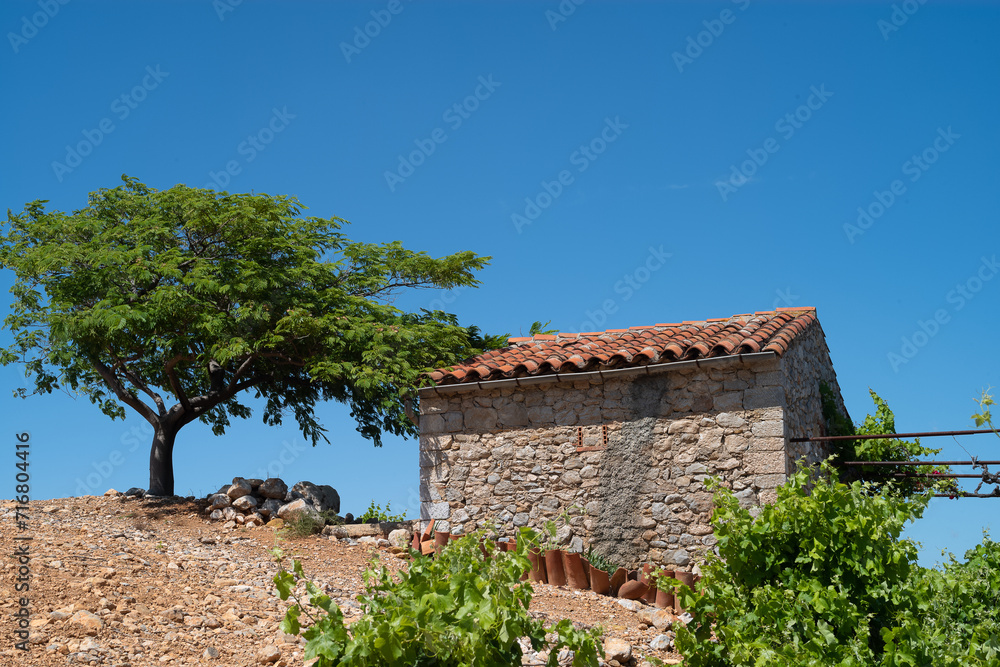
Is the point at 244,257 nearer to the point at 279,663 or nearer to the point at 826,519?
the point at 279,663

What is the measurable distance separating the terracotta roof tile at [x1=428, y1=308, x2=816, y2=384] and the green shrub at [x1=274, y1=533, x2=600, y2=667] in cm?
636

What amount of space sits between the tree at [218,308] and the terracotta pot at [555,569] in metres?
3.46

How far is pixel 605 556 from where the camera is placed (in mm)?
10898

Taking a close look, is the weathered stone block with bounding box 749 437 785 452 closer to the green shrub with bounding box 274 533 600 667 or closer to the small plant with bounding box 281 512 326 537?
the green shrub with bounding box 274 533 600 667

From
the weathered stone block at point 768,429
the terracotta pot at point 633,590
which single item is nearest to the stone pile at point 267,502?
the terracotta pot at point 633,590

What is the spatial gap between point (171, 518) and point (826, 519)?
35.1 feet

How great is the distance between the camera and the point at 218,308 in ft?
47.1

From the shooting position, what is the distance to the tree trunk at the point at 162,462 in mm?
15289

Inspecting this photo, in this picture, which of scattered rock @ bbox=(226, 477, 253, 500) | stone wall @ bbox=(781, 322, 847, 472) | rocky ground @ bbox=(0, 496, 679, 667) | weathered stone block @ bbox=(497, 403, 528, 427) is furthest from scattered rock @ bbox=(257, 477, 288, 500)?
stone wall @ bbox=(781, 322, 847, 472)

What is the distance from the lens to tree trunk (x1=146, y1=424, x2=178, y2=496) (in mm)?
15289

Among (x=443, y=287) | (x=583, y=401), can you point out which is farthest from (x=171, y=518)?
(x=583, y=401)

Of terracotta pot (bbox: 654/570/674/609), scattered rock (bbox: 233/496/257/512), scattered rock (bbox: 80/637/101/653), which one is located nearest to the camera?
scattered rock (bbox: 80/637/101/653)

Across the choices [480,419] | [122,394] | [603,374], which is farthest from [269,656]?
[122,394]

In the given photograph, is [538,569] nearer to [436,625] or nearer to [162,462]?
[436,625]
